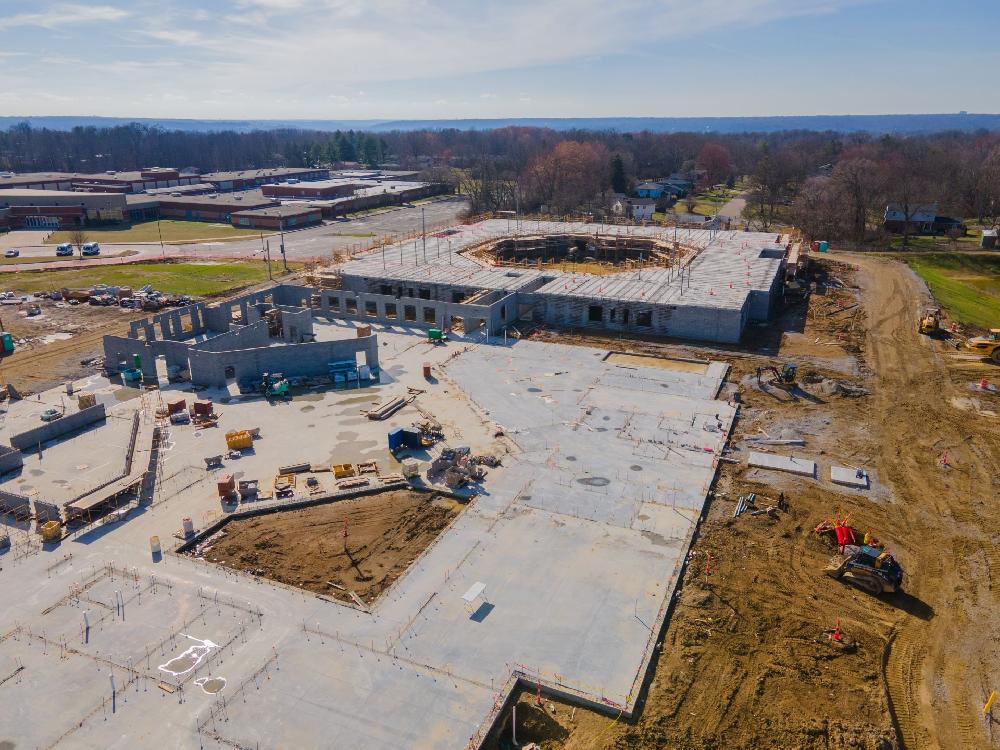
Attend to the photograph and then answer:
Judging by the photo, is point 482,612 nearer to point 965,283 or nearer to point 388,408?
point 388,408

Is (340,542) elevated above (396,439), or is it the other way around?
(396,439)

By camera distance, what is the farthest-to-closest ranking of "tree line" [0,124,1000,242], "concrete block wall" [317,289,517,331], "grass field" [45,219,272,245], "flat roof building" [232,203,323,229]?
"flat roof building" [232,203,323,229], "grass field" [45,219,272,245], "tree line" [0,124,1000,242], "concrete block wall" [317,289,517,331]

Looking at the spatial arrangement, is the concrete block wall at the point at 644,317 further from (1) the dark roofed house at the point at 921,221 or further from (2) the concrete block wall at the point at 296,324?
(1) the dark roofed house at the point at 921,221

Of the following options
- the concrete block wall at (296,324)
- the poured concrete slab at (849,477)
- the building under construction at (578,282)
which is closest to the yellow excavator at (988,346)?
the building under construction at (578,282)

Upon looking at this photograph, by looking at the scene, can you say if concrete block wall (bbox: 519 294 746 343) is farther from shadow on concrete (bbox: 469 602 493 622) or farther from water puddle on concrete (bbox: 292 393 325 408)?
shadow on concrete (bbox: 469 602 493 622)

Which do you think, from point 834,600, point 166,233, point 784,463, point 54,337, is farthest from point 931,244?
point 166,233

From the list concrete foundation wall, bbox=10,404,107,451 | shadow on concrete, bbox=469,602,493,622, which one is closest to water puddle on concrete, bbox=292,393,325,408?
concrete foundation wall, bbox=10,404,107,451

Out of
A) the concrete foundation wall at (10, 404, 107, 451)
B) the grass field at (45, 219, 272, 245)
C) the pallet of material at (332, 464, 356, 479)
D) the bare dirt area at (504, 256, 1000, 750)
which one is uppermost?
the grass field at (45, 219, 272, 245)

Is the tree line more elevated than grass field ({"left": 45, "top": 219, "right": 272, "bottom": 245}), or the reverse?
the tree line
